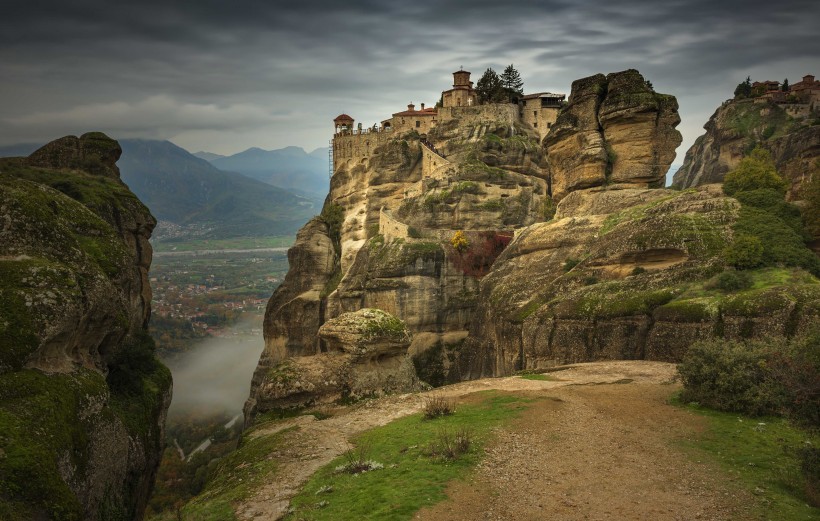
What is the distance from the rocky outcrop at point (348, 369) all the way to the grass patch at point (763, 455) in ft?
40.8

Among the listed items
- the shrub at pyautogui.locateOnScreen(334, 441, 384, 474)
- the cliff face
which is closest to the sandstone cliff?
the cliff face

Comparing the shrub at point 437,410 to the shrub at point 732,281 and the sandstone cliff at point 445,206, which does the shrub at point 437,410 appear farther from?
the sandstone cliff at point 445,206

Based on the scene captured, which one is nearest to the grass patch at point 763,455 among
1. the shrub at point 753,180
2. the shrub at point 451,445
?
the shrub at point 451,445

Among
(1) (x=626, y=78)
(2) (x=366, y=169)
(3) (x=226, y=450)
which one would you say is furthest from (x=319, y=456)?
(2) (x=366, y=169)

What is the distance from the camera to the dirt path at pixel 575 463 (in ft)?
34.0

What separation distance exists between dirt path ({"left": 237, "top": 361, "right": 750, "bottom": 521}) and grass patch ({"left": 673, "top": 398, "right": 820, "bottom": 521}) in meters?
0.40

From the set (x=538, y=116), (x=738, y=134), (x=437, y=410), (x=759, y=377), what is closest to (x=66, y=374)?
(x=437, y=410)

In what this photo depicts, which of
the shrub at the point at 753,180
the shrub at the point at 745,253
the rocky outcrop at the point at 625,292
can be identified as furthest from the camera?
the shrub at the point at 753,180

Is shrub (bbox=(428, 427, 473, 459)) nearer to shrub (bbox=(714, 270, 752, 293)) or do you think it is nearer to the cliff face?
the cliff face

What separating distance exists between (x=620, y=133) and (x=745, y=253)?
1857 cm

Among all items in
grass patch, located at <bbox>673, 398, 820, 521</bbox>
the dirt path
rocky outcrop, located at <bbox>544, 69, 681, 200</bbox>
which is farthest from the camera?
rocky outcrop, located at <bbox>544, 69, 681, 200</bbox>

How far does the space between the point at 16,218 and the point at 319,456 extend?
10480 mm

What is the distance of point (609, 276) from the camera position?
29.7m

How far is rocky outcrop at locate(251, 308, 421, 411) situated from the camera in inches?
856
